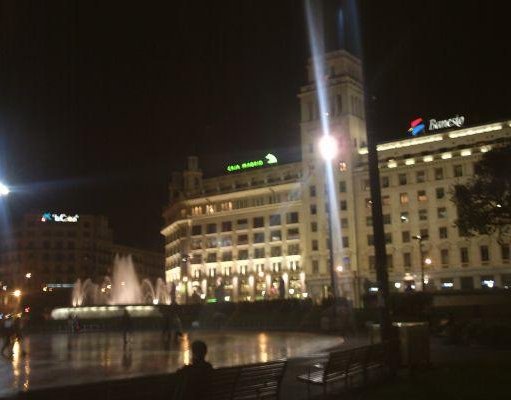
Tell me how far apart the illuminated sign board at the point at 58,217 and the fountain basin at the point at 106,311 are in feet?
267

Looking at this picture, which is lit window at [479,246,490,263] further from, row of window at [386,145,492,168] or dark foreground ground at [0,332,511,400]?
dark foreground ground at [0,332,511,400]

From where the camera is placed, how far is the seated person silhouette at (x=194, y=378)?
8.84 m

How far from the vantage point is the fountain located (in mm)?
60875

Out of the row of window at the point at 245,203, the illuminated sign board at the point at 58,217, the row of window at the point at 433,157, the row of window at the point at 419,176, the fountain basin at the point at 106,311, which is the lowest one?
the fountain basin at the point at 106,311

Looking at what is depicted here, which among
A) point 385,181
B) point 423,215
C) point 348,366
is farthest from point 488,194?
point 385,181

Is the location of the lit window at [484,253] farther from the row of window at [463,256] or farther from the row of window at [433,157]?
the row of window at [433,157]

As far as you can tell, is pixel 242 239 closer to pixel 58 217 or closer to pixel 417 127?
pixel 417 127

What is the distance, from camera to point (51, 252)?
139 meters

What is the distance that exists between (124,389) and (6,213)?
503 ft

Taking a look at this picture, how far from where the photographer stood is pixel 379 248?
16078 mm

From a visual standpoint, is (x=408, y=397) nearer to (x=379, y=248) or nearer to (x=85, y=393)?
(x=379, y=248)

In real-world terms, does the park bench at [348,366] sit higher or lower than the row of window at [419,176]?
lower

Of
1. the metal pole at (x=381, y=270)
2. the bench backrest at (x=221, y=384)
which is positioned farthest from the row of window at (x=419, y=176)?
the bench backrest at (x=221, y=384)

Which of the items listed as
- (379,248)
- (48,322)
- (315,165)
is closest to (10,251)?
(315,165)
